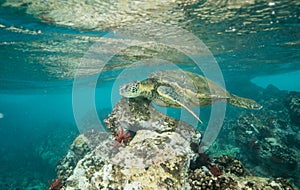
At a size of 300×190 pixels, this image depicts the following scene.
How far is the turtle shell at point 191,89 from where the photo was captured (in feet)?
22.7

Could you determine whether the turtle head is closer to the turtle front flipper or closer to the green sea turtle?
the green sea turtle

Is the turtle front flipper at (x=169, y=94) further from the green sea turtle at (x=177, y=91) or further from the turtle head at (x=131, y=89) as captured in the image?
the turtle head at (x=131, y=89)

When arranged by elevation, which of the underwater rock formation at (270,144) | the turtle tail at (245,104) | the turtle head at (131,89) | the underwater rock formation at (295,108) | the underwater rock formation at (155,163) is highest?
the turtle head at (131,89)

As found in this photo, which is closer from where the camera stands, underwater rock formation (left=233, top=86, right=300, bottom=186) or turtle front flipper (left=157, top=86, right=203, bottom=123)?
turtle front flipper (left=157, top=86, right=203, bottom=123)

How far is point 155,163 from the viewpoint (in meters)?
4.45

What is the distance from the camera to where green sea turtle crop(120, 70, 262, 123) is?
6.41 metres

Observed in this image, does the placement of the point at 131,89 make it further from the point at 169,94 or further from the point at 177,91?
the point at 177,91

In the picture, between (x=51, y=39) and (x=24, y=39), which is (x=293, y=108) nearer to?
(x=51, y=39)

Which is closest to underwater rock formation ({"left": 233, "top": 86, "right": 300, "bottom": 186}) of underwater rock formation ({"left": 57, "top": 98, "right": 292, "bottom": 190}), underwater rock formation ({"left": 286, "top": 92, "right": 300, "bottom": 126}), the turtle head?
underwater rock formation ({"left": 286, "top": 92, "right": 300, "bottom": 126})

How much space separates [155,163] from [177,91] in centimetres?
307

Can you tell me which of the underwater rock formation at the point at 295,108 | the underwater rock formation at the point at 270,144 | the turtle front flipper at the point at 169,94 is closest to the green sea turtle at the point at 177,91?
the turtle front flipper at the point at 169,94

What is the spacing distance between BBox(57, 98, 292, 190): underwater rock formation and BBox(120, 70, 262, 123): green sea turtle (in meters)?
0.55

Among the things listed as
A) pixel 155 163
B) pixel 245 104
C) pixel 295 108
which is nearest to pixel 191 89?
pixel 245 104

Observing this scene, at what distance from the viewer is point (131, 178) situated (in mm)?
4352
